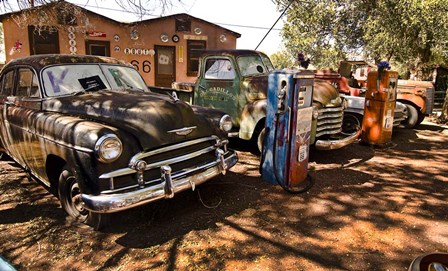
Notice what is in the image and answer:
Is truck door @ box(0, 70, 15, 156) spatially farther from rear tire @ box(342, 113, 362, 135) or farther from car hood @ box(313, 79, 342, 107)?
rear tire @ box(342, 113, 362, 135)

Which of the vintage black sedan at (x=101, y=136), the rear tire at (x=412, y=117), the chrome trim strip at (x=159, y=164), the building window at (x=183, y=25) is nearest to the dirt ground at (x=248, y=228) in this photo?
the vintage black sedan at (x=101, y=136)

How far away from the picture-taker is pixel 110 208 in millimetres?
2787

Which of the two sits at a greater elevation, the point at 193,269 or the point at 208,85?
the point at 208,85

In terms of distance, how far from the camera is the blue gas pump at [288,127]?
397 cm

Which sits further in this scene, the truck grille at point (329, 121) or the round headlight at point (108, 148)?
the truck grille at point (329, 121)

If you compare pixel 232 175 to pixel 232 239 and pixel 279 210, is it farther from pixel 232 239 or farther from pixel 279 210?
pixel 232 239

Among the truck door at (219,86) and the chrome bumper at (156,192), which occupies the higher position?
the truck door at (219,86)

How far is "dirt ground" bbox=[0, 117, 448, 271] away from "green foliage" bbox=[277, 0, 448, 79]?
8566 mm

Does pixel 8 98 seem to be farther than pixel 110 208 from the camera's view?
Yes

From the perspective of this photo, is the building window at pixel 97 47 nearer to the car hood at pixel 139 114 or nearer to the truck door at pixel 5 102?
the truck door at pixel 5 102

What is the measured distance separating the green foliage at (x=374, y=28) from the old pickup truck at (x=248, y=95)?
7.31 m

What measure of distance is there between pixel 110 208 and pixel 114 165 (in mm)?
373

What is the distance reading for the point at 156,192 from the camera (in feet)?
9.86

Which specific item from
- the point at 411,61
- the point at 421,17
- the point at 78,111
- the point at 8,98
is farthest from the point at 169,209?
the point at 411,61
